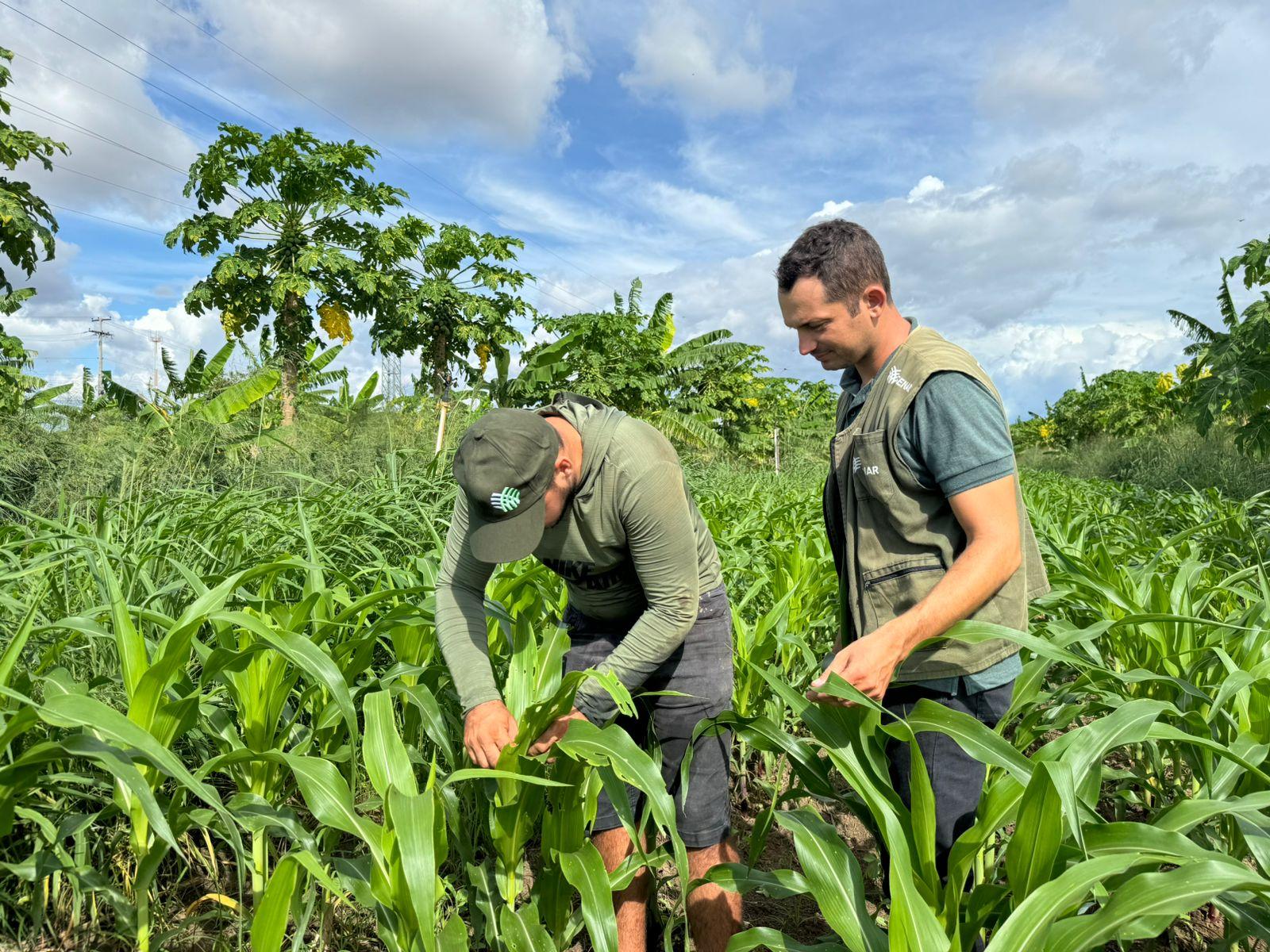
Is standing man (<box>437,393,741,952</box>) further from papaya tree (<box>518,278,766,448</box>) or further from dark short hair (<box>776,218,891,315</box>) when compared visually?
papaya tree (<box>518,278,766,448</box>)

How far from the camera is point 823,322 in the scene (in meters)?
1.66

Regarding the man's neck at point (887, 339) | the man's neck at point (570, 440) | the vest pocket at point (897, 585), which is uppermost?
the man's neck at point (887, 339)

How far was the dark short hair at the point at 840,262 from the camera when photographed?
5.30ft

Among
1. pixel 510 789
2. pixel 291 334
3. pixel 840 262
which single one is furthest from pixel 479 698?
pixel 291 334

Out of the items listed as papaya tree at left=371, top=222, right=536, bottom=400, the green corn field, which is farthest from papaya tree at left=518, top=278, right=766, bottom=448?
the green corn field

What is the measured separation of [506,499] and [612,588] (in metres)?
0.45

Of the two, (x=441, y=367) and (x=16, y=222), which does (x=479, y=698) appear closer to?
(x=16, y=222)

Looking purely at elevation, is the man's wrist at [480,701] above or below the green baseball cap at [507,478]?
below

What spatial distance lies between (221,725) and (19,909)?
0.76 meters

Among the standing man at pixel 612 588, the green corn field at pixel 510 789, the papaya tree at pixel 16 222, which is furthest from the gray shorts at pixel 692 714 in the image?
the papaya tree at pixel 16 222

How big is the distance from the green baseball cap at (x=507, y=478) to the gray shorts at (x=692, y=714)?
0.53 metres

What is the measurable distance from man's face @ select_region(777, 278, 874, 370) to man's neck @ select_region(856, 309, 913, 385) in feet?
0.07

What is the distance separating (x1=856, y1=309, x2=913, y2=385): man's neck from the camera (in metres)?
1.68

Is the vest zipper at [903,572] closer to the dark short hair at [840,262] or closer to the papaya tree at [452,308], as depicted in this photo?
the dark short hair at [840,262]
